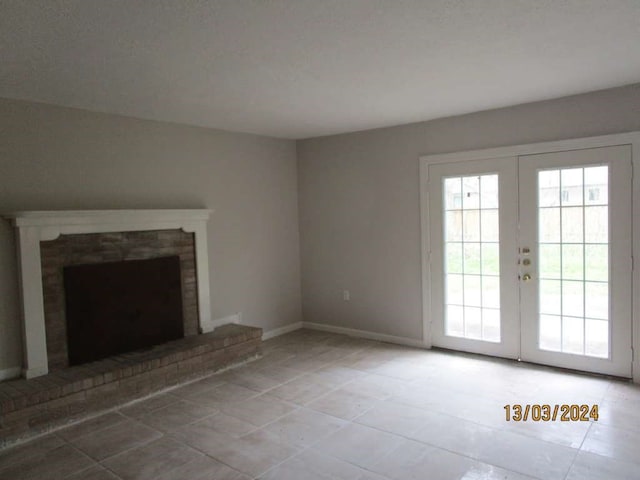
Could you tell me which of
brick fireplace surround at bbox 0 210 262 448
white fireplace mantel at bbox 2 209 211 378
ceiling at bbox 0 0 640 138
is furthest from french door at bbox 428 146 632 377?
white fireplace mantel at bbox 2 209 211 378

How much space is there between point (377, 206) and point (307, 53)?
282 centimetres

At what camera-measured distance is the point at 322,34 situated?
2541 millimetres

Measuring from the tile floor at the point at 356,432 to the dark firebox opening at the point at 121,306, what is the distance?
0.62m

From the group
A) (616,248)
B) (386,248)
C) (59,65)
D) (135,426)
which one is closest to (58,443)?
(135,426)

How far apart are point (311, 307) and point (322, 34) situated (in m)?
4.16

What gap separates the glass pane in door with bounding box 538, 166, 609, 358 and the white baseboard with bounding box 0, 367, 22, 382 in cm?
455

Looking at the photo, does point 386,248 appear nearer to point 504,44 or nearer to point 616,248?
point 616,248

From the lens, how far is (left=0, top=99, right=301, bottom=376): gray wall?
145 inches

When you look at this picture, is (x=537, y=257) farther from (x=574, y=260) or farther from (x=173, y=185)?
(x=173, y=185)

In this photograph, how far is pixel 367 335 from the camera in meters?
5.64

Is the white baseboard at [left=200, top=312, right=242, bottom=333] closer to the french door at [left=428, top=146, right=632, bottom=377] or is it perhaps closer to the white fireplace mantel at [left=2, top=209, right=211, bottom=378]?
the white fireplace mantel at [left=2, top=209, right=211, bottom=378]

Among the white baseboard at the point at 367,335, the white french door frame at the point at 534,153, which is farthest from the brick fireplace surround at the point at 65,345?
the white french door frame at the point at 534,153
